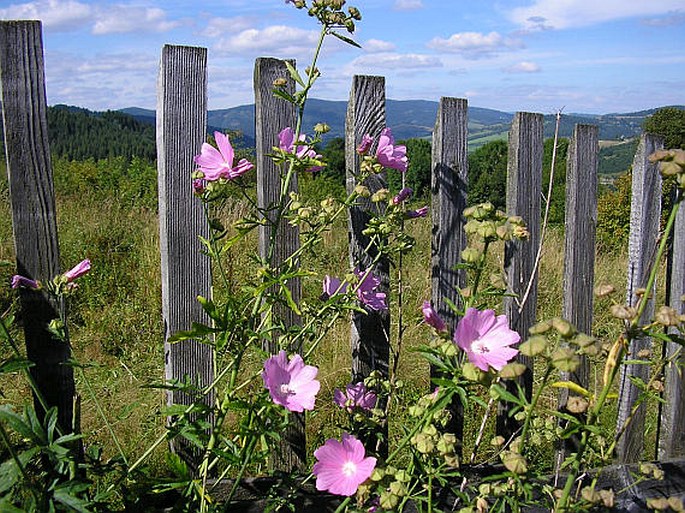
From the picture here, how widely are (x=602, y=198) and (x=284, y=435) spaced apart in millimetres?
12764

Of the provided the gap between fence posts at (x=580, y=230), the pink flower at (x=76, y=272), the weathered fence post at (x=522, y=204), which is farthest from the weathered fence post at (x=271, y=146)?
the gap between fence posts at (x=580, y=230)

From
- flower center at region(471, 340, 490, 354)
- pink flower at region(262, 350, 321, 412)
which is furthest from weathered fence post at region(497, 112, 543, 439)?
pink flower at region(262, 350, 321, 412)

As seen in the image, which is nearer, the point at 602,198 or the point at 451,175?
the point at 451,175

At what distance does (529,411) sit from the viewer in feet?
3.71

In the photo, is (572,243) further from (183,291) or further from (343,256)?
(343,256)

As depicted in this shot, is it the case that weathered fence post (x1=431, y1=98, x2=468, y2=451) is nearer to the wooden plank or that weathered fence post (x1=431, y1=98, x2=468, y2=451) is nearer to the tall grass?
the wooden plank

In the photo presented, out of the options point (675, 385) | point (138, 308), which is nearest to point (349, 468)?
point (675, 385)

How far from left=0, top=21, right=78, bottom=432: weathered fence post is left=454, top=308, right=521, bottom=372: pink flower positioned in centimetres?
107

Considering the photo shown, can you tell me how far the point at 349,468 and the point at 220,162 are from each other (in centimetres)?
86

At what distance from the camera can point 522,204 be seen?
240 cm

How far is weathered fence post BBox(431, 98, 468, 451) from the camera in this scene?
2.26m

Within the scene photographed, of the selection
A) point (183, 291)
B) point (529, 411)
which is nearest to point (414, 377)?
point (183, 291)

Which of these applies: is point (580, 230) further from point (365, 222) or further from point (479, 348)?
point (479, 348)

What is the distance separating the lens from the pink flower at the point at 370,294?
6.81 ft
